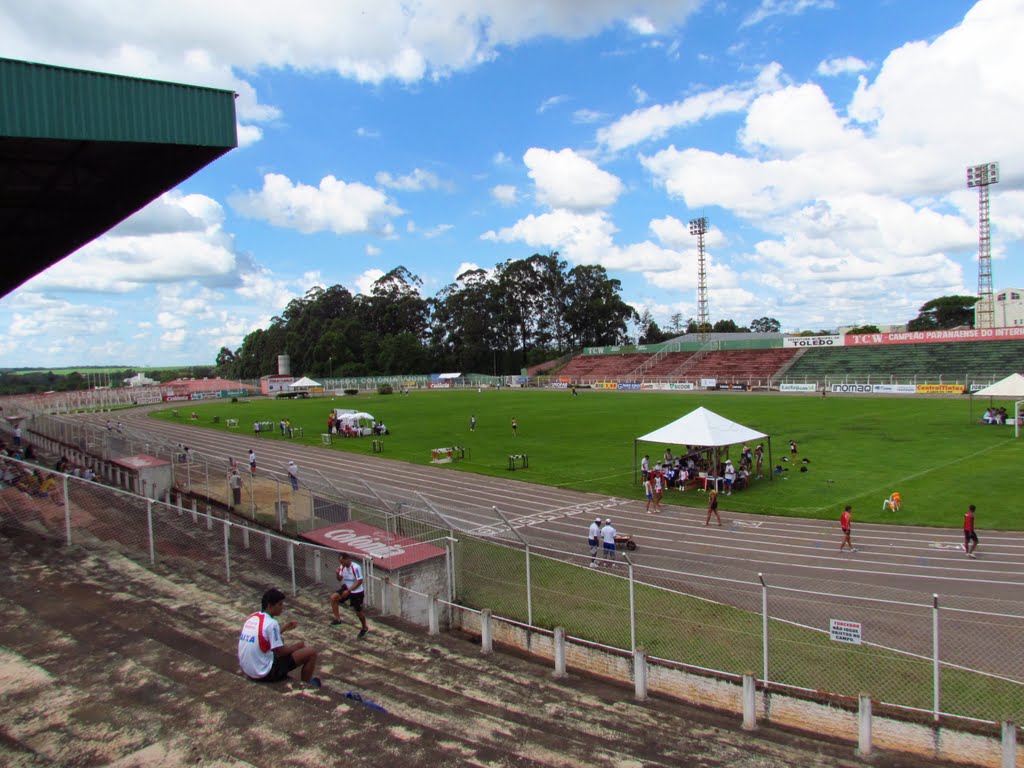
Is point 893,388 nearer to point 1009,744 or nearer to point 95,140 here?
point 1009,744

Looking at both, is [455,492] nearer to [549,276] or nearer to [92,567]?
[92,567]

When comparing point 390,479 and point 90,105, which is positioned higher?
point 90,105

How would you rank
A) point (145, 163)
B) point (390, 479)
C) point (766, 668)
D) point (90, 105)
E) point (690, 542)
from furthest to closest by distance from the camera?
point (390, 479)
point (690, 542)
point (145, 163)
point (90, 105)
point (766, 668)

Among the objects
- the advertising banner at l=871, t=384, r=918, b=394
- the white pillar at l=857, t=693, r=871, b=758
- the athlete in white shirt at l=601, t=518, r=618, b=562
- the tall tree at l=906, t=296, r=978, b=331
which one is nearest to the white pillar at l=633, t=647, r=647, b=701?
the white pillar at l=857, t=693, r=871, b=758

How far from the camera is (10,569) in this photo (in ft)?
31.8

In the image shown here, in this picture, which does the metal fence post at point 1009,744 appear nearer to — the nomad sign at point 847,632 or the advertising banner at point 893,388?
the nomad sign at point 847,632

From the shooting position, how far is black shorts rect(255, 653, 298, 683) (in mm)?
6406

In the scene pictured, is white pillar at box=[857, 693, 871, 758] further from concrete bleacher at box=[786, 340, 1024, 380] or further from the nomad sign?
concrete bleacher at box=[786, 340, 1024, 380]

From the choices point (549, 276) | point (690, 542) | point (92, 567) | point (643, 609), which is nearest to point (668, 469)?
point (690, 542)

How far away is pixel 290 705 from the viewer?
244 inches

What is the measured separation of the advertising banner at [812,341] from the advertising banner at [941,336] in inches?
45.5

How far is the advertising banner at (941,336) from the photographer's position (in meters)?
61.2

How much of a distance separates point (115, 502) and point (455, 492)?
13.1 meters

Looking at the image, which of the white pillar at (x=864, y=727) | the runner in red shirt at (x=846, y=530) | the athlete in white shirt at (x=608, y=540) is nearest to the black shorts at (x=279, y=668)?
the white pillar at (x=864, y=727)
